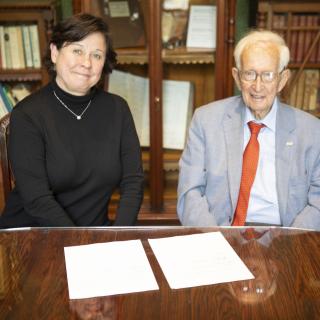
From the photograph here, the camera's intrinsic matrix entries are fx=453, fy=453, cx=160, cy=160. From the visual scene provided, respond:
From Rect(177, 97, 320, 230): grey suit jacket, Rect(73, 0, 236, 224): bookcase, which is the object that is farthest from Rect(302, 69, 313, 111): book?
Rect(177, 97, 320, 230): grey suit jacket

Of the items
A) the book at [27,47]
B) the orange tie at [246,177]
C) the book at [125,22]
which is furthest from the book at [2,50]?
the orange tie at [246,177]

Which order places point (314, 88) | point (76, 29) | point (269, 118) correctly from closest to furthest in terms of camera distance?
point (76, 29)
point (269, 118)
point (314, 88)

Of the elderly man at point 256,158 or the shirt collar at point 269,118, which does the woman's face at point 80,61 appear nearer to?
the elderly man at point 256,158

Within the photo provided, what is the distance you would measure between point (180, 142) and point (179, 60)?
0.51 meters

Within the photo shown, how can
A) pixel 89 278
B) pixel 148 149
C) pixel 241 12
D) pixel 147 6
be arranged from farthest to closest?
pixel 241 12
pixel 148 149
pixel 147 6
pixel 89 278

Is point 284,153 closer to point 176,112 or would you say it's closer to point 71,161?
point 71,161

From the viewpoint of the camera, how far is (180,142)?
2.84 m

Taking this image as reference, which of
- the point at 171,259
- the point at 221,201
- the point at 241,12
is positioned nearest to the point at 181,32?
the point at 241,12

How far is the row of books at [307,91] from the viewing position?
8.86 ft

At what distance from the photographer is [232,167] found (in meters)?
1.62

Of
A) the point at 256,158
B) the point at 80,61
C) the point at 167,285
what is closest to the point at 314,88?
the point at 256,158

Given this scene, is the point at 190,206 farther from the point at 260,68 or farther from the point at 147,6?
the point at 147,6

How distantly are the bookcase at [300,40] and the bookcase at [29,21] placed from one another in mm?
1197

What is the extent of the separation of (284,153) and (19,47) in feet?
5.81
